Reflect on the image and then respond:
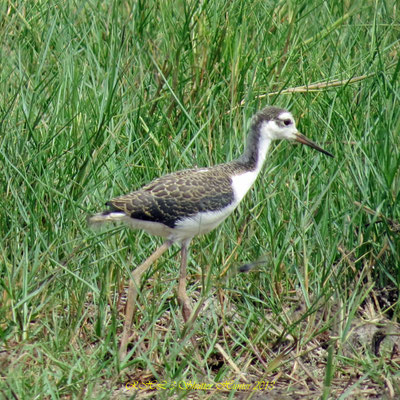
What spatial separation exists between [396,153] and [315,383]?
136 cm

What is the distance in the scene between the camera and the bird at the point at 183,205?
4852mm

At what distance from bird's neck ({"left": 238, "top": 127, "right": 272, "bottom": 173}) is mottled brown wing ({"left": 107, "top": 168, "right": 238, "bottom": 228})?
0.63 ft

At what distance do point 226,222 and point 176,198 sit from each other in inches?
25.1

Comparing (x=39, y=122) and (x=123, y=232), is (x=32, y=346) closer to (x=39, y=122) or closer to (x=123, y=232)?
(x=123, y=232)

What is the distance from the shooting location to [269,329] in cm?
486

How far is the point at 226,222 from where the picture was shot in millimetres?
5469

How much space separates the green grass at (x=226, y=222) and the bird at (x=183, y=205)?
127mm

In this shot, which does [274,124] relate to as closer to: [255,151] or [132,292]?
[255,151]

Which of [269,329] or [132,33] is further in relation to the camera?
[132,33]

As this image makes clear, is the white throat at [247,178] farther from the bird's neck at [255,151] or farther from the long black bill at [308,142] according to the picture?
the long black bill at [308,142]

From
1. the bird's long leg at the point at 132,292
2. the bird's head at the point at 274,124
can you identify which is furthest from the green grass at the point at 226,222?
the bird's head at the point at 274,124

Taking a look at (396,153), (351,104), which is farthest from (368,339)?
(351,104)

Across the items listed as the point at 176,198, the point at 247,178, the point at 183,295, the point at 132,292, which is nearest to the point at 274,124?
the point at 247,178

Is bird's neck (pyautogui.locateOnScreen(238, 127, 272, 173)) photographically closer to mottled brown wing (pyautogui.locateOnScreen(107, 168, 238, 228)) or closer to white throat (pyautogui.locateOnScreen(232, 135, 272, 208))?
white throat (pyautogui.locateOnScreen(232, 135, 272, 208))
